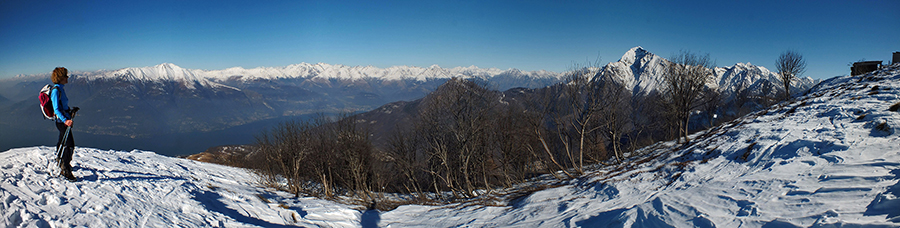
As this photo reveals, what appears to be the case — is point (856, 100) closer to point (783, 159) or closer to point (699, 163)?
point (699, 163)

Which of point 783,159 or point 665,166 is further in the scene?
point 665,166

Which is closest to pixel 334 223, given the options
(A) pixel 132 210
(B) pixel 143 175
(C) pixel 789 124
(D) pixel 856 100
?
(A) pixel 132 210

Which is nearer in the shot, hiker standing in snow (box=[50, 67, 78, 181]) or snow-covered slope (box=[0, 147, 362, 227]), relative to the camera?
snow-covered slope (box=[0, 147, 362, 227])

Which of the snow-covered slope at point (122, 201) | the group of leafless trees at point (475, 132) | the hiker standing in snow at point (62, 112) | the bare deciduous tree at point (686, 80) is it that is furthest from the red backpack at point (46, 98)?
the bare deciduous tree at point (686, 80)

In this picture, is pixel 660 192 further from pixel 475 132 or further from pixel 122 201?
pixel 122 201

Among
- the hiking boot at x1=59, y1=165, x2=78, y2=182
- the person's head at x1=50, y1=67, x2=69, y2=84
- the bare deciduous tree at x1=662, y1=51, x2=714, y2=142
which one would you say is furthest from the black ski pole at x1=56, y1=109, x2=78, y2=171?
the bare deciduous tree at x1=662, y1=51, x2=714, y2=142

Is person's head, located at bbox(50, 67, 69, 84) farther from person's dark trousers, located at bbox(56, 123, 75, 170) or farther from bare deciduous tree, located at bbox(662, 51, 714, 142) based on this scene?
bare deciduous tree, located at bbox(662, 51, 714, 142)

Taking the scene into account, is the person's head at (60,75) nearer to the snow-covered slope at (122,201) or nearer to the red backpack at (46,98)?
the red backpack at (46,98)

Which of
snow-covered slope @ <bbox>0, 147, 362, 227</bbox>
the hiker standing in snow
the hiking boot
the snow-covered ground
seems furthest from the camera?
the hiking boot
